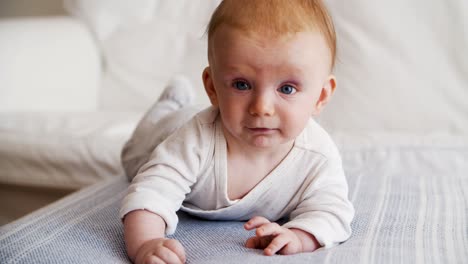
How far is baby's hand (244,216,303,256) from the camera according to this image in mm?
677

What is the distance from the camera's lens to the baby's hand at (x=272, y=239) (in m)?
0.68

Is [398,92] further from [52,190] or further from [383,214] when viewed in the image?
[52,190]

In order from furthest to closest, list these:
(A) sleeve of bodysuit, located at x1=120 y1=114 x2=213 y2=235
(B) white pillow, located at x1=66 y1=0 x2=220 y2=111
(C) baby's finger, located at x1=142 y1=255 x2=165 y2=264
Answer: (B) white pillow, located at x1=66 y1=0 x2=220 y2=111
(A) sleeve of bodysuit, located at x1=120 y1=114 x2=213 y2=235
(C) baby's finger, located at x1=142 y1=255 x2=165 y2=264

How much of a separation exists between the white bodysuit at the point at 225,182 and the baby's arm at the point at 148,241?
0.11ft

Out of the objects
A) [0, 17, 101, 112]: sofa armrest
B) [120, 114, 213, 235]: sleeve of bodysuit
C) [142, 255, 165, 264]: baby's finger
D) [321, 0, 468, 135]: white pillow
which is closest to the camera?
[142, 255, 165, 264]: baby's finger

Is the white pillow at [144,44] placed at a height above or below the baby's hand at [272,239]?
below

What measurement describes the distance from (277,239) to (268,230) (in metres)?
0.02

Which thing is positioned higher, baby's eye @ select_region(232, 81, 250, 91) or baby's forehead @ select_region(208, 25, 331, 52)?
baby's forehead @ select_region(208, 25, 331, 52)

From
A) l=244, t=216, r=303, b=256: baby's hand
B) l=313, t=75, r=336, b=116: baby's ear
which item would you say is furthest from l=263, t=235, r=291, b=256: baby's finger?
l=313, t=75, r=336, b=116: baby's ear

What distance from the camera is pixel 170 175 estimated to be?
0.78m

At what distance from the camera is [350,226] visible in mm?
804

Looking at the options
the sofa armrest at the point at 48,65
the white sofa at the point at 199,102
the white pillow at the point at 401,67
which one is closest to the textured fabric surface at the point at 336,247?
the white sofa at the point at 199,102

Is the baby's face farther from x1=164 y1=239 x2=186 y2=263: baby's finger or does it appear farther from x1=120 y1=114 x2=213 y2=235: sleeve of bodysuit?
x1=164 y1=239 x2=186 y2=263: baby's finger

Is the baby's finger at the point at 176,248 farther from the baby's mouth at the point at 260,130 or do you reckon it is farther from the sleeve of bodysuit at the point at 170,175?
the baby's mouth at the point at 260,130
